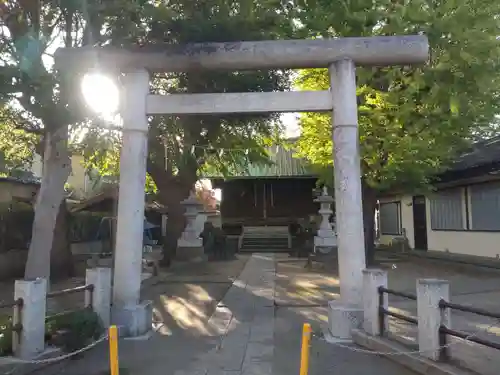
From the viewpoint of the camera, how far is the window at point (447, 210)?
20.2 m

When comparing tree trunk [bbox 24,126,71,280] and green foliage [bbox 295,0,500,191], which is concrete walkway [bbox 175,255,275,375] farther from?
green foliage [bbox 295,0,500,191]

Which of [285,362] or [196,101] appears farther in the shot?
[196,101]

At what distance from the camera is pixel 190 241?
71.4ft

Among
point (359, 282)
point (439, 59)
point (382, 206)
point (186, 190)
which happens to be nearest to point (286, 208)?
point (382, 206)

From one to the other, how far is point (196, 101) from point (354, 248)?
382 cm

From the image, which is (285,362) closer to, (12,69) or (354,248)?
(354,248)

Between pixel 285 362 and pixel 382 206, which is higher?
pixel 382 206

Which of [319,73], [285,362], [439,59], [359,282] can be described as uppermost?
[319,73]

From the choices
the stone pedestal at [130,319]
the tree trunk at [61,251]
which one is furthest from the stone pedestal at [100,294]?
the tree trunk at [61,251]

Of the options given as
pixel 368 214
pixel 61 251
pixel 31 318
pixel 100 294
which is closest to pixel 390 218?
pixel 368 214

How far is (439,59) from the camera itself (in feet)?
35.2

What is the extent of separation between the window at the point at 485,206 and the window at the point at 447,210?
2.57ft

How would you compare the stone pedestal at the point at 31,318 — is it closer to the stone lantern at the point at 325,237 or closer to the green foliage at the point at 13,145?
the green foliage at the point at 13,145

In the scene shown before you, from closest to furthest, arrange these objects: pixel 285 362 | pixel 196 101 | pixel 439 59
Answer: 1. pixel 285 362
2. pixel 196 101
3. pixel 439 59
